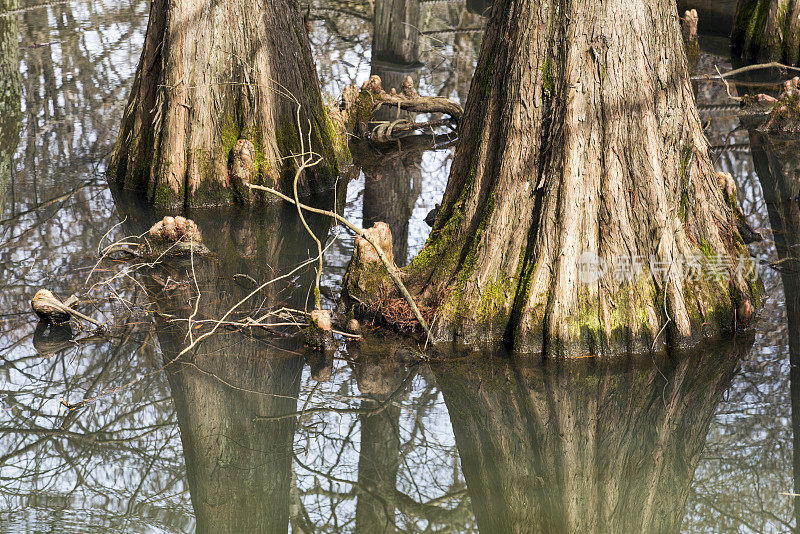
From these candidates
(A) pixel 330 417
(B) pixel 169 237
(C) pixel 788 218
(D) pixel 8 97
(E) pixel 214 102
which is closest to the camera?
(A) pixel 330 417

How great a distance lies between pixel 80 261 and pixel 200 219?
4.07 feet

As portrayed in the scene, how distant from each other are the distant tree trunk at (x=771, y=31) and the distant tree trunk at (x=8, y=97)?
10183mm

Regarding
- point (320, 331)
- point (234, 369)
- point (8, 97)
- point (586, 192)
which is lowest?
point (234, 369)

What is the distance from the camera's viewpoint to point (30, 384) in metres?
5.14

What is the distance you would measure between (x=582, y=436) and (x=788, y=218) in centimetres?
390

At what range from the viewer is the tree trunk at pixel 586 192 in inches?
205

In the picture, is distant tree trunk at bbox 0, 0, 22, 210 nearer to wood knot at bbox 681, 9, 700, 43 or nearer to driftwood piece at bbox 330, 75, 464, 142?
driftwood piece at bbox 330, 75, 464, 142

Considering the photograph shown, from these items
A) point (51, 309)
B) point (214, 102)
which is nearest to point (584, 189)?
point (51, 309)

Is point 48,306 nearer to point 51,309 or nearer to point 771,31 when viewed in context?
point 51,309

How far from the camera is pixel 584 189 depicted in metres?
5.27

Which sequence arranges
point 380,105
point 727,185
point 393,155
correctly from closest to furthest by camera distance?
point 727,185
point 393,155
point 380,105

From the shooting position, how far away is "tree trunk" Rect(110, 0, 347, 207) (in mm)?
7613

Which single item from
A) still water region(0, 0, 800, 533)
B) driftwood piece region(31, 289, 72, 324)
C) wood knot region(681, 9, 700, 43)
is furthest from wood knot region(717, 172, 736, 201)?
wood knot region(681, 9, 700, 43)

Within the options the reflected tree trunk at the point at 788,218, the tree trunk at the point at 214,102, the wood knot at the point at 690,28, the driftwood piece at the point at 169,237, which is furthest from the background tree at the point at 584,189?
the wood knot at the point at 690,28
